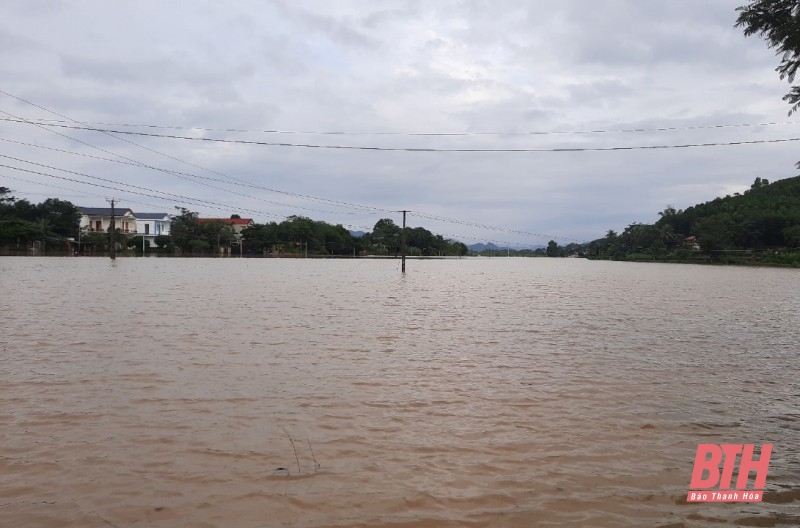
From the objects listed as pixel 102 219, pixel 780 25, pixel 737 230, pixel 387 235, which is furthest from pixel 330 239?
pixel 780 25

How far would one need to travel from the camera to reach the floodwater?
413cm

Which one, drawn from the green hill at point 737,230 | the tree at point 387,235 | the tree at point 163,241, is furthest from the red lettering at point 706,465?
the tree at point 387,235

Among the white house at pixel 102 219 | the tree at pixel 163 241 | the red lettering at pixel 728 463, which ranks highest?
the white house at pixel 102 219

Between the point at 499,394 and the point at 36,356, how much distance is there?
311 inches

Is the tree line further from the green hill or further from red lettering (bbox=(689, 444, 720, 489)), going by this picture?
red lettering (bbox=(689, 444, 720, 489))

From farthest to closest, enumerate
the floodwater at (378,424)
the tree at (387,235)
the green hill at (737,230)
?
the tree at (387,235) → the green hill at (737,230) → the floodwater at (378,424)

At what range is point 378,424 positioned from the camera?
6.14 meters

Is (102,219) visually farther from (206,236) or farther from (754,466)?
(754,466)

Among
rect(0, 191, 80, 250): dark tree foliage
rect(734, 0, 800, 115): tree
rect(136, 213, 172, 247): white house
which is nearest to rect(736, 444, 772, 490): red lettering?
rect(734, 0, 800, 115): tree

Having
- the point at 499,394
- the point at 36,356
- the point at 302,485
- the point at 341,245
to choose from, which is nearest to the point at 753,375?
the point at 499,394

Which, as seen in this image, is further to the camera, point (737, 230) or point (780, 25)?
point (737, 230)

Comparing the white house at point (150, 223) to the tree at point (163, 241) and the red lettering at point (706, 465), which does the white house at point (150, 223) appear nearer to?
the tree at point (163, 241)

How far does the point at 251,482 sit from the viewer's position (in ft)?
14.7

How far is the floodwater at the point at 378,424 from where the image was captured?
4.13 meters
